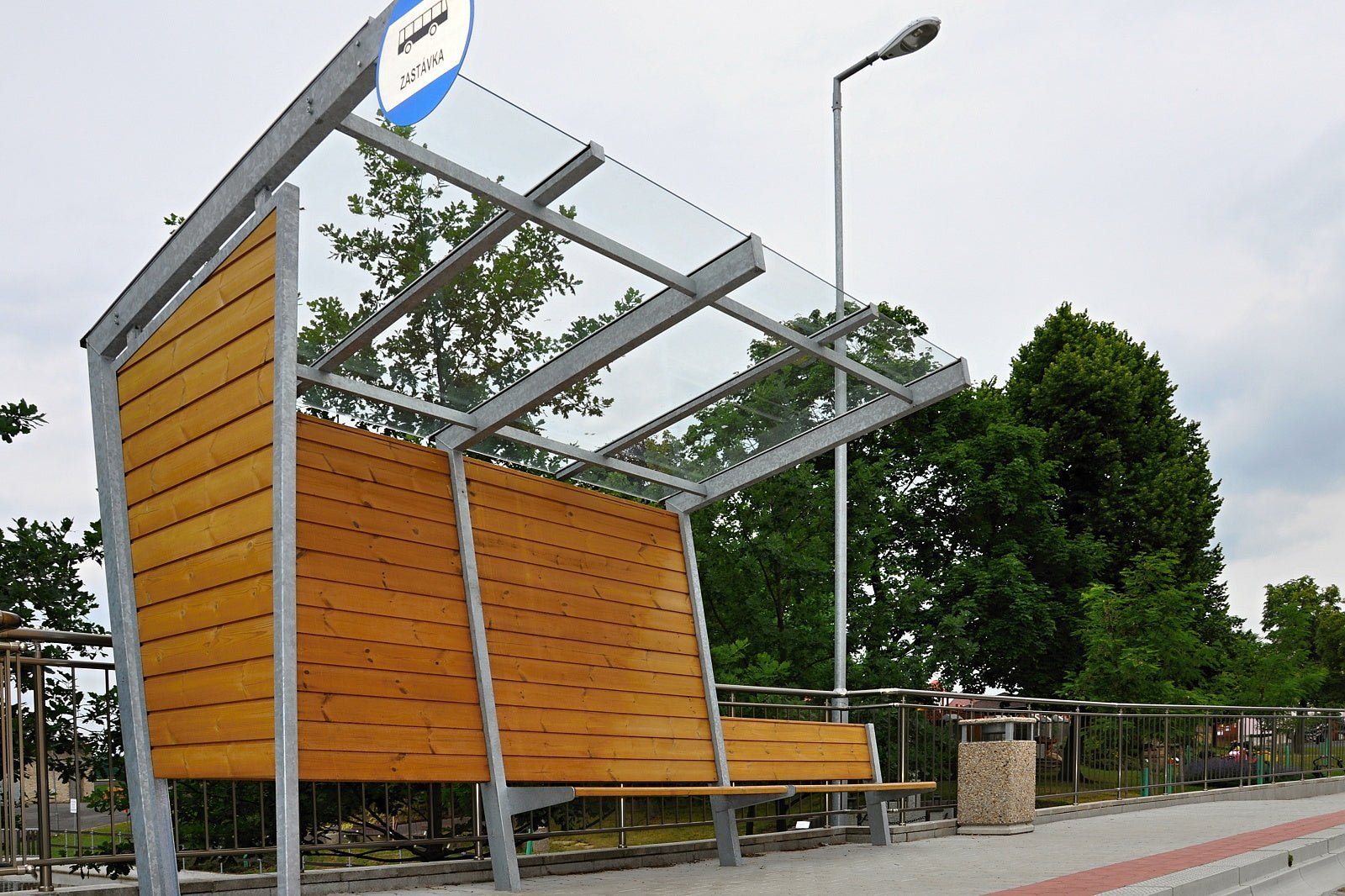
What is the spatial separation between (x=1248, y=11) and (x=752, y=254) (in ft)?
29.5

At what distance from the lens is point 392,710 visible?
721 centimetres

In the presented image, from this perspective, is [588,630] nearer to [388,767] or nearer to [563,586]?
[563,586]

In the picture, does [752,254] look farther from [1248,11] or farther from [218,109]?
[1248,11]

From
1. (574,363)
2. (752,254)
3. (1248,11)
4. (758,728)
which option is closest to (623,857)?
(758,728)

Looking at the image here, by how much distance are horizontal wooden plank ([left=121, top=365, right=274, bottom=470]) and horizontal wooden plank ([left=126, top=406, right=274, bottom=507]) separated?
0.12 ft

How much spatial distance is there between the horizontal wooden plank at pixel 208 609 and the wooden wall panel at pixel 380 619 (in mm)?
452

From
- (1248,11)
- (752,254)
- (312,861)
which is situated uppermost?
(1248,11)

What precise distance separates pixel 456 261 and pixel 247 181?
1.12m

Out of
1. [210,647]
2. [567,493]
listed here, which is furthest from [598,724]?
[210,647]

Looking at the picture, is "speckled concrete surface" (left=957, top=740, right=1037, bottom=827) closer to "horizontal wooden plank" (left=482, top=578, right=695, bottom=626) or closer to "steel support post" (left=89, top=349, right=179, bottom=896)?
"horizontal wooden plank" (left=482, top=578, right=695, bottom=626)

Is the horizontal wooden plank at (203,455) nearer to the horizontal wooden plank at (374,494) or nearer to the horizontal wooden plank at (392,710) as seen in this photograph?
the horizontal wooden plank at (374,494)

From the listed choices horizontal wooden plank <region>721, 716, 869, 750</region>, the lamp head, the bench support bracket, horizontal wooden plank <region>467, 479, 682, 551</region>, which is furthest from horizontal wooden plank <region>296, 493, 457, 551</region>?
the lamp head

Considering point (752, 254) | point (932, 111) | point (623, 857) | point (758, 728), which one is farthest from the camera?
point (932, 111)

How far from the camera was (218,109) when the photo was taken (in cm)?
988
